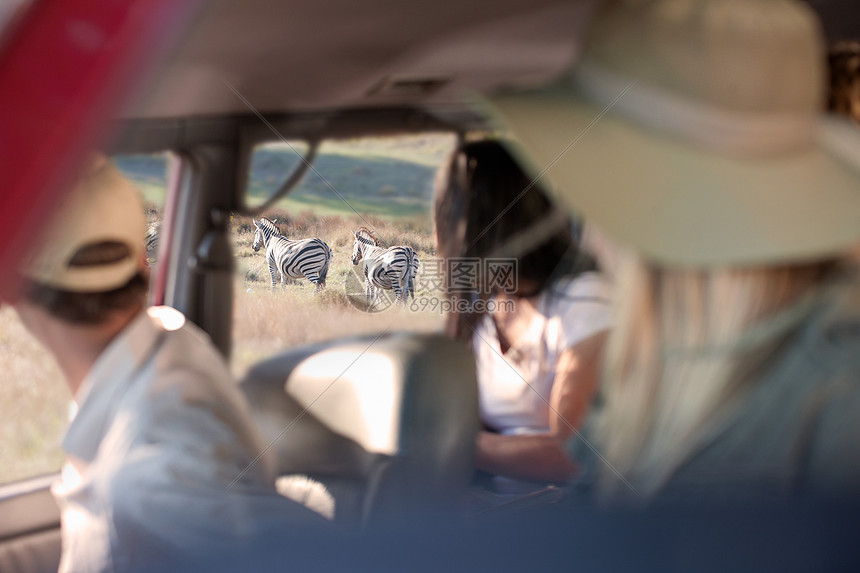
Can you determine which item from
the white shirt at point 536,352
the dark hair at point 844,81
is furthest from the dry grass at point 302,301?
the dark hair at point 844,81

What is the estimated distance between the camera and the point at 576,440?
32.9 inches

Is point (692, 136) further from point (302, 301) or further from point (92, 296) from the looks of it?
point (92, 296)

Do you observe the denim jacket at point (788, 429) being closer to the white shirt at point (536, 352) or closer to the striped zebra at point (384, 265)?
the white shirt at point (536, 352)

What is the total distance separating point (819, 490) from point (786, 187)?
1.22ft

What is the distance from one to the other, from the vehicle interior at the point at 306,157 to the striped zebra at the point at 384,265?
50 millimetres

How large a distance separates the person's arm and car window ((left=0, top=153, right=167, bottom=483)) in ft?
1.39

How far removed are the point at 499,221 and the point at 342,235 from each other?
18 centimetres

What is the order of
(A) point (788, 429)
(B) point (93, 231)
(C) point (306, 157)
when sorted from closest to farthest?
(B) point (93, 231), (C) point (306, 157), (A) point (788, 429)

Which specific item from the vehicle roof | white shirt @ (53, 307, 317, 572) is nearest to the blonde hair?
the vehicle roof

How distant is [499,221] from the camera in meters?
0.81

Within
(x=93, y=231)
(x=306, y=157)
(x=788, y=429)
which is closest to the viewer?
(x=93, y=231)

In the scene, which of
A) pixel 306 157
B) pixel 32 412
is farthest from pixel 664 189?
pixel 32 412

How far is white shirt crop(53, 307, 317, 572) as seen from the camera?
688mm

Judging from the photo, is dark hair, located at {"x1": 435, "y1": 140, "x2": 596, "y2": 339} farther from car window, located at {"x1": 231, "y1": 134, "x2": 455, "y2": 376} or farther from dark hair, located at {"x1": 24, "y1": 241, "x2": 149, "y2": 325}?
dark hair, located at {"x1": 24, "y1": 241, "x2": 149, "y2": 325}
